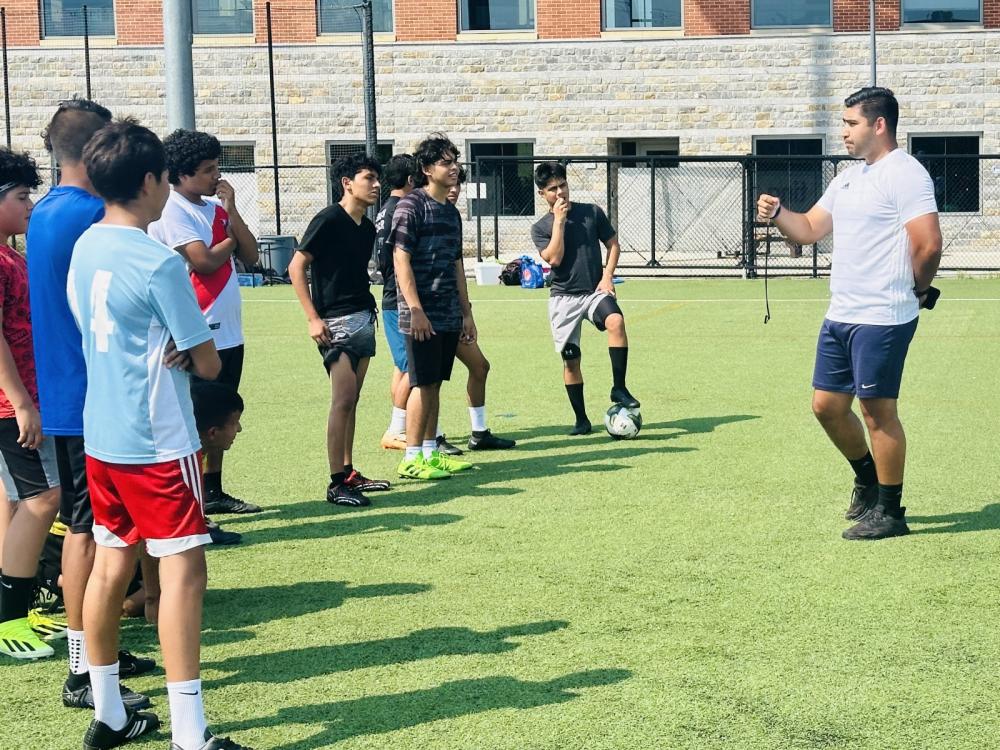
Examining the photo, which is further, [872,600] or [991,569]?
[991,569]

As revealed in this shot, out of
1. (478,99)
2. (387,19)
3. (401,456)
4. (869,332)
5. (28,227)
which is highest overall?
(387,19)

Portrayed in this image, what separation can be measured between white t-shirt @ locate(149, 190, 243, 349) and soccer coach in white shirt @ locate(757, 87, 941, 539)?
2.76 m

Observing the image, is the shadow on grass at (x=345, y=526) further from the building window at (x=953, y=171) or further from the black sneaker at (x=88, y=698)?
the building window at (x=953, y=171)

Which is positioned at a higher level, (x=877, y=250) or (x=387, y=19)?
(x=387, y=19)

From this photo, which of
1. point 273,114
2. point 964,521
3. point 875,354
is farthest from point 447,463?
point 273,114

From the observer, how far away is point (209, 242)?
265 inches

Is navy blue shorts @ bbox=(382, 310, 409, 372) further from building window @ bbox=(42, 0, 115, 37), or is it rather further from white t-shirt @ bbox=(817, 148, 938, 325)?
building window @ bbox=(42, 0, 115, 37)

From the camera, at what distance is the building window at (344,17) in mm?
30812

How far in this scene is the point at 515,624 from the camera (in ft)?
17.8

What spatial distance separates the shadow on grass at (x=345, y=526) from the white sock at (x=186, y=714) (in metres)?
2.88

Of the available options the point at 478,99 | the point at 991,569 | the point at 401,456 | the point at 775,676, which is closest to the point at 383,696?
the point at 775,676

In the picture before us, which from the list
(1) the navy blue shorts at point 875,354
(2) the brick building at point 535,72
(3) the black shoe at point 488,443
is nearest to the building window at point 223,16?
(2) the brick building at point 535,72

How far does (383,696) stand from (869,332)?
3142mm

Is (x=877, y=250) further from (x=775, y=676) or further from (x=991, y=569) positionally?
(x=775, y=676)
